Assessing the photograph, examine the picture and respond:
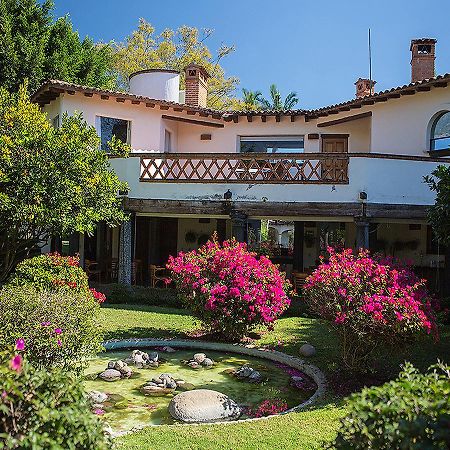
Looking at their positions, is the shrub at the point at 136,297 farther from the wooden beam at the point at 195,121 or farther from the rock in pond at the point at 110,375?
the rock in pond at the point at 110,375

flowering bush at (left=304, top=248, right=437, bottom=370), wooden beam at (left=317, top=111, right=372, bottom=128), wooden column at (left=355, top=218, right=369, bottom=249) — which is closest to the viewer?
flowering bush at (left=304, top=248, right=437, bottom=370)

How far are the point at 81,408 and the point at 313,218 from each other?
1307 cm

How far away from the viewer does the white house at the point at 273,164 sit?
1441 centimetres

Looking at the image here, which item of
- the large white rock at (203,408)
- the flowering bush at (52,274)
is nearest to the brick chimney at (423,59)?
the flowering bush at (52,274)

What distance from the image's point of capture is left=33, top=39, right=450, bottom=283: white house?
47.3 feet

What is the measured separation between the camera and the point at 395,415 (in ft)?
10.8

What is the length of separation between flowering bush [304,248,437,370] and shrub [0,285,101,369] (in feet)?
11.6

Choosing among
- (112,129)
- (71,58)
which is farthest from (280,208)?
(71,58)

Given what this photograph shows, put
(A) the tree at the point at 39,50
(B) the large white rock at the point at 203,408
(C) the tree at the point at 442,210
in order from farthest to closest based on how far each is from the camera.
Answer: (A) the tree at the point at 39,50 → (C) the tree at the point at 442,210 → (B) the large white rock at the point at 203,408

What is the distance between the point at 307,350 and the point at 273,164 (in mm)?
8469

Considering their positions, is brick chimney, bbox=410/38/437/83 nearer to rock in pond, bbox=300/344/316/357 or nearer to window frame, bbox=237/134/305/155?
window frame, bbox=237/134/305/155

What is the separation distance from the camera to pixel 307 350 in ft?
33.6

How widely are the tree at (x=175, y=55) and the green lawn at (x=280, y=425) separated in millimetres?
24834

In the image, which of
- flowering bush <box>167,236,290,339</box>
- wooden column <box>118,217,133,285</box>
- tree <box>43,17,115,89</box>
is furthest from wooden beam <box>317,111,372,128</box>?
tree <box>43,17,115,89</box>
